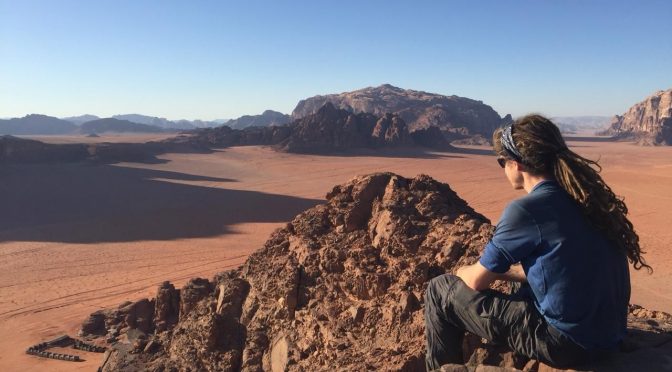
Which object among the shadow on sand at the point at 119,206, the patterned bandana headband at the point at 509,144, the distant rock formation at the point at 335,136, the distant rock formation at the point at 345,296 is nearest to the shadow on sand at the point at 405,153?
the distant rock formation at the point at 335,136

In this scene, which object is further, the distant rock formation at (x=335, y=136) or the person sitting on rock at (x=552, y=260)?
the distant rock formation at (x=335, y=136)

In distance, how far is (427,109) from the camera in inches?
3098

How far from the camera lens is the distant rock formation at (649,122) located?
213ft

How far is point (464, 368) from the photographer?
2498 millimetres

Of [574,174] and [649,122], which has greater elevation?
[649,122]

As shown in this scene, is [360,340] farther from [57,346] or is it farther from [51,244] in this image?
[51,244]

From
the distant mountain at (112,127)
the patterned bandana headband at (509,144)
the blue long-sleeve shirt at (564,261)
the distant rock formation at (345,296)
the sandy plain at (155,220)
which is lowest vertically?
the sandy plain at (155,220)

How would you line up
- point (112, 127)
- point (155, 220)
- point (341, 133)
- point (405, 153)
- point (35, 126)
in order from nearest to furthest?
point (155, 220)
point (405, 153)
point (341, 133)
point (112, 127)
point (35, 126)

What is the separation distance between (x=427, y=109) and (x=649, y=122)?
32.6 metres

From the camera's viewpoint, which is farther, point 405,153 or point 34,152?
point 405,153

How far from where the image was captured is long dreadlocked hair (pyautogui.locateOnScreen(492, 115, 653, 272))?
7.14 feet

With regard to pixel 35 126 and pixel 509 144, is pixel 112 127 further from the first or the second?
pixel 509 144

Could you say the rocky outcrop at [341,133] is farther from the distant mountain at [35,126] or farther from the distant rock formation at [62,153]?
the distant mountain at [35,126]

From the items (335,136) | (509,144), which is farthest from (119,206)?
(335,136)
